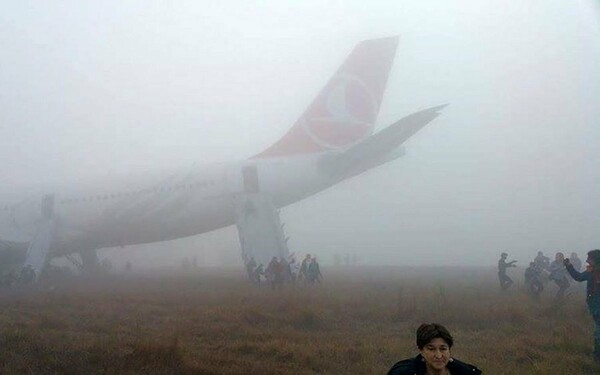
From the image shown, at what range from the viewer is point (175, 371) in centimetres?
738

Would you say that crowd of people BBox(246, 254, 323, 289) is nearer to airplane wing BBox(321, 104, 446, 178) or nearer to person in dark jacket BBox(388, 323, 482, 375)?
airplane wing BBox(321, 104, 446, 178)

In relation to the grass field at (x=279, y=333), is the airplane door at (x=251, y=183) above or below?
above

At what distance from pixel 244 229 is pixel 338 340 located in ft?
41.1

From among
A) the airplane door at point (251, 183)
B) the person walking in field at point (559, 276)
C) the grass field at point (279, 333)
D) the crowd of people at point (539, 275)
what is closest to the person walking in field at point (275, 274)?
the grass field at point (279, 333)

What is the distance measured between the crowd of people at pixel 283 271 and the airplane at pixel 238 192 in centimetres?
51

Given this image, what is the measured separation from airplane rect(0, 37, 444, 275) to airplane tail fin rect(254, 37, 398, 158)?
4 centimetres

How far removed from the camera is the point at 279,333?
10.4 m

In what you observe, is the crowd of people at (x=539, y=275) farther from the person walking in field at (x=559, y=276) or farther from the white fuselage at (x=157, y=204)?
the white fuselage at (x=157, y=204)

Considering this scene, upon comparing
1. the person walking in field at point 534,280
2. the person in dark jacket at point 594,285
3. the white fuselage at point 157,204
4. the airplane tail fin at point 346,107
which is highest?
the airplane tail fin at point 346,107

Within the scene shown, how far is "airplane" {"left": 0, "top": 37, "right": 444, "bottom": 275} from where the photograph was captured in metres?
22.1

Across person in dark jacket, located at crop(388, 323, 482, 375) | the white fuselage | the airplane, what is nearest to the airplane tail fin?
the airplane

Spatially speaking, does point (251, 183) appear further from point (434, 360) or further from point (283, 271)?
point (434, 360)

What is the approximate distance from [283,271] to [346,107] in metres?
7.82

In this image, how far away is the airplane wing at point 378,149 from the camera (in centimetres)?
1652
